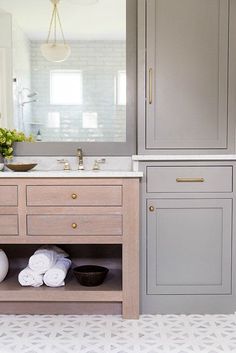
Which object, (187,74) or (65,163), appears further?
(65,163)

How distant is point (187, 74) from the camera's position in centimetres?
262

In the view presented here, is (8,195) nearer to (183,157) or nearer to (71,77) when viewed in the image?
(71,77)

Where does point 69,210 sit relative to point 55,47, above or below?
below

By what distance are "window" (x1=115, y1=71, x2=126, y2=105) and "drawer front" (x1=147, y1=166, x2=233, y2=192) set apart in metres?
0.56

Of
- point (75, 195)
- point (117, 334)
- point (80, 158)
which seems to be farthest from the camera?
point (80, 158)

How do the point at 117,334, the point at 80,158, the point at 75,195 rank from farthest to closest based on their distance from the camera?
1. the point at 80,158
2. the point at 75,195
3. the point at 117,334

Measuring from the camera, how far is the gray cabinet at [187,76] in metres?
2.60

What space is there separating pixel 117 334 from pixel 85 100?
152cm

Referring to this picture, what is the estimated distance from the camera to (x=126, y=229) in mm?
2539

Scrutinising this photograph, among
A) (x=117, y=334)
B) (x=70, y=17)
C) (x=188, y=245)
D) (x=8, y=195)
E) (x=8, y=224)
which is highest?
(x=70, y=17)

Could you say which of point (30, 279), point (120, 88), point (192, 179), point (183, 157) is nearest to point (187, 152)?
point (183, 157)

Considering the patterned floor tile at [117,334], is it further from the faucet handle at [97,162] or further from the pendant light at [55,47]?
the pendant light at [55,47]

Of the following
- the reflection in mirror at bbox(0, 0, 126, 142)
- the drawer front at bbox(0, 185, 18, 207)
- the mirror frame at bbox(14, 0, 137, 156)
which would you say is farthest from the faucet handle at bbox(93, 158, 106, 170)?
the drawer front at bbox(0, 185, 18, 207)

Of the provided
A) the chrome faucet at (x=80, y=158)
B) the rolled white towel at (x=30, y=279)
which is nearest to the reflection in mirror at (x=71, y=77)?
the chrome faucet at (x=80, y=158)
